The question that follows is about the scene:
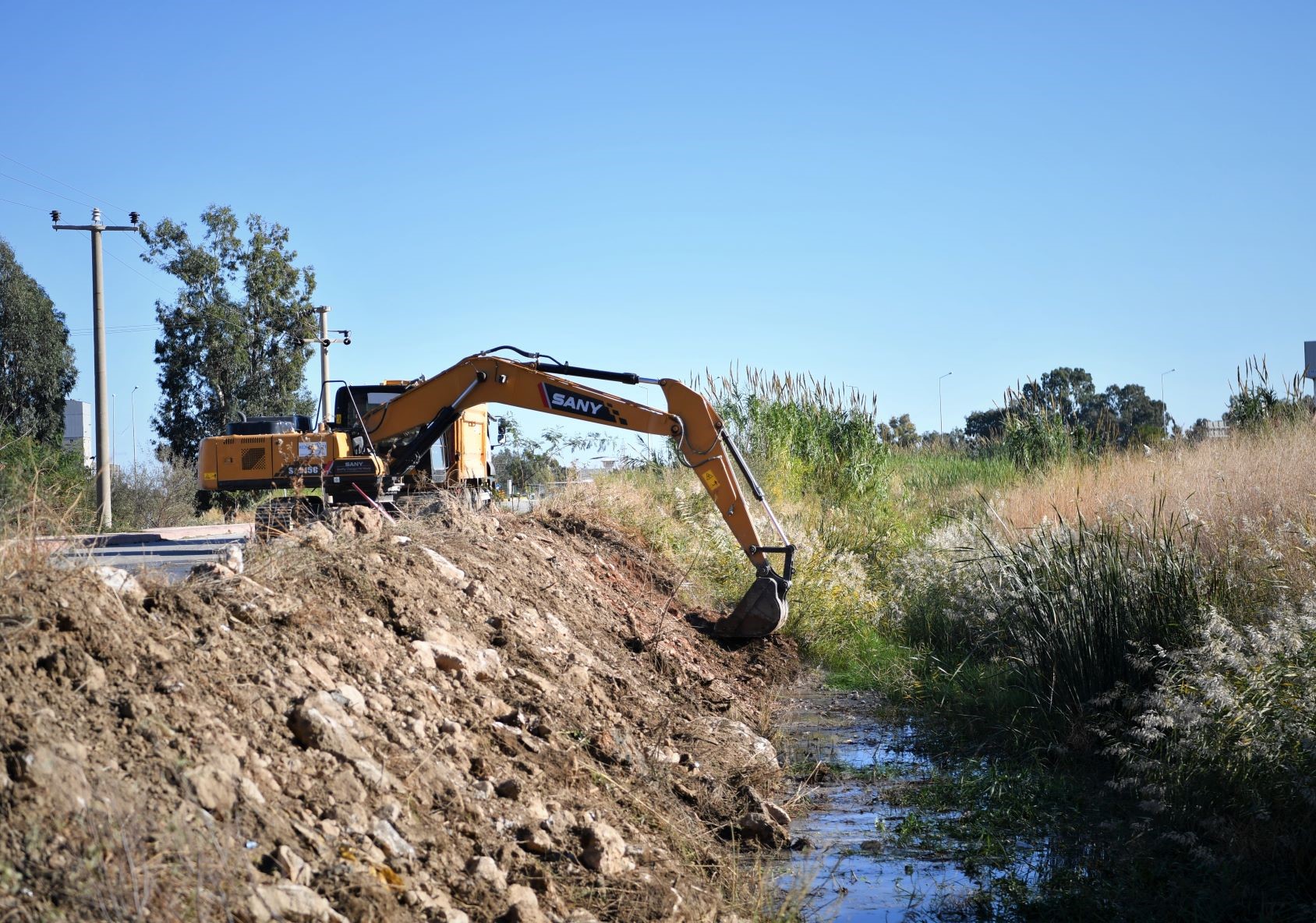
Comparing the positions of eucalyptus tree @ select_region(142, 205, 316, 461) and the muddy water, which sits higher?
eucalyptus tree @ select_region(142, 205, 316, 461)

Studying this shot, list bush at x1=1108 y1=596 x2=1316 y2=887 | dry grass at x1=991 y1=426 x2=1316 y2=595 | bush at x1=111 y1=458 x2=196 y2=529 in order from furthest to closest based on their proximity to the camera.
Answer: bush at x1=111 y1=458 x2=196 y2=529 → dry grass at x1=991 y1=426 x2=1316 y2=595 → bush at x1=1108 y1=596 x2=1316 y2=887

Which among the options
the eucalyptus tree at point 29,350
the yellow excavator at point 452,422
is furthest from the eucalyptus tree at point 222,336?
the yellow excavator at point 452,422

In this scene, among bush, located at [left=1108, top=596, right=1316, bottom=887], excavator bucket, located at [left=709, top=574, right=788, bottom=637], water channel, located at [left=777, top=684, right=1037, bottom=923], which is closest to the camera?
bush, located at [left=1108, top=596, right=1316, bottom=887]

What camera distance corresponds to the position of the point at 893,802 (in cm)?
705

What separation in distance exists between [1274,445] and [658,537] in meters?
7.10

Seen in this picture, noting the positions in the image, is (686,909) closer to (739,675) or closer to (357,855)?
(357,855)

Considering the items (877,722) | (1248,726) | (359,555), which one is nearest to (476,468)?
(877,722)

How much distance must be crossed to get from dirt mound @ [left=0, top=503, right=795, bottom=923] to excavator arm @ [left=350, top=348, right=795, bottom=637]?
3.51 m

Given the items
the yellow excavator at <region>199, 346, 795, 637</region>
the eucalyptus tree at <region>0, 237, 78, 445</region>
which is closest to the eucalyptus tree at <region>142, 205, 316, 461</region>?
the eucalyptus tree at <region>0, 237, 78, 445</region>

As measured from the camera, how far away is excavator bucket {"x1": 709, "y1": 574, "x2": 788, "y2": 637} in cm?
1110

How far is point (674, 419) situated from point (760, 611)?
2137 millimetres

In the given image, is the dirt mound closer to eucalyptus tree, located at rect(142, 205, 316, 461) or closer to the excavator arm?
the excavator arm

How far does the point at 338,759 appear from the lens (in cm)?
439

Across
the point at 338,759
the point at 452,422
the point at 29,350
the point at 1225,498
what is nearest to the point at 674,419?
the point at 452,422
